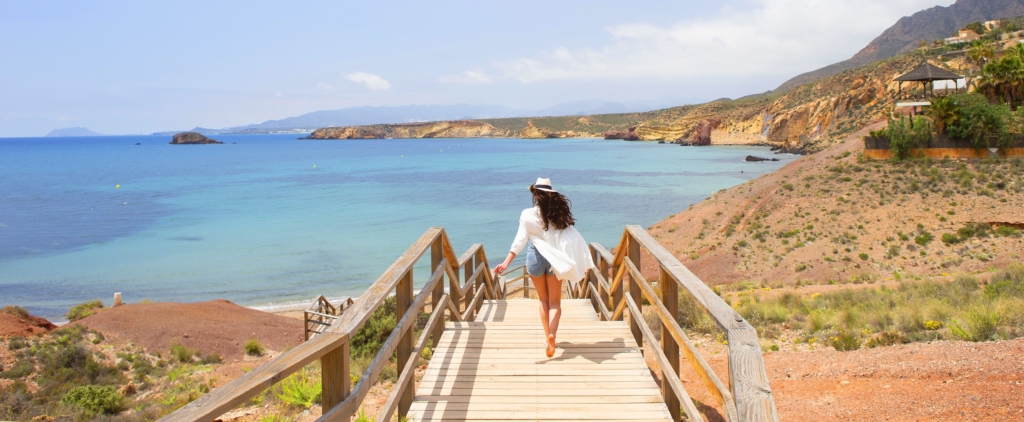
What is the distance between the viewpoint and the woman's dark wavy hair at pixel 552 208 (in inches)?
203

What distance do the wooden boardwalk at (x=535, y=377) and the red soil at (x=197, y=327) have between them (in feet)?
36.0

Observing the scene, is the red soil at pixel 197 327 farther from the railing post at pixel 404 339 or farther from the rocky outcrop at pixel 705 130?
the rocky outcrop at pixel 705 130

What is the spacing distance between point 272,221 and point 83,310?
21.1m

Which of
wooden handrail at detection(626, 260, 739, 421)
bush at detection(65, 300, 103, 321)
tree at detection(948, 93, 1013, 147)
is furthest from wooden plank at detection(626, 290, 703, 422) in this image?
tree at detection(948, 93, 1013, 147)

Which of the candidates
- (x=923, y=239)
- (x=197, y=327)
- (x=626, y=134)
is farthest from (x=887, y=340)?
(x=626, y=134)

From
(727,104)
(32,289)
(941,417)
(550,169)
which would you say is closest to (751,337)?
(941,417)

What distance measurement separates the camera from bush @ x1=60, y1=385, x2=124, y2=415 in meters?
8.91

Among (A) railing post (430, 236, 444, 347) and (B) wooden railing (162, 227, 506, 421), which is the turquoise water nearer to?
(A) railing post (430, 236, 444, 347)

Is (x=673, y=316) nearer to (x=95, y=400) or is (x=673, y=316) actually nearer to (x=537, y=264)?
(x=537, y=264)

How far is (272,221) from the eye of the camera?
132 feet

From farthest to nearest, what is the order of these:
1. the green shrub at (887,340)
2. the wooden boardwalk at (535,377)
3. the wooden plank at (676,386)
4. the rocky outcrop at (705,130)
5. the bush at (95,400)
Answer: the rocky outcrop at (705,130) → the bush at (95,400) → the green shrub at (887,340) → the wooden boardwalk at (535,377) → the wooden plank at (676,386)

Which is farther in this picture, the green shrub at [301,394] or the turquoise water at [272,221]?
the turquoise water at [272,221]

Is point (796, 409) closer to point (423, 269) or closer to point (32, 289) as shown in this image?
point (423, 269)

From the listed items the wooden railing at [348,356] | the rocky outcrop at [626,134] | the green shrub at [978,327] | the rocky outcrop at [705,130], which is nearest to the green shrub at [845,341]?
the green shrub at [978,327]
